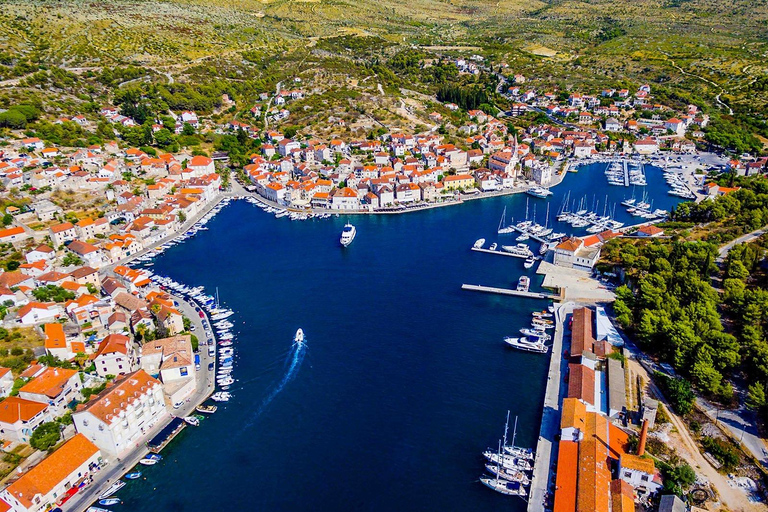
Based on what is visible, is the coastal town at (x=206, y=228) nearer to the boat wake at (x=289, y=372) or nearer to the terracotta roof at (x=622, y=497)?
the terracotta roof at (x=622, y=497)

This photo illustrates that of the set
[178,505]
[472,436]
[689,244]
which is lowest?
[178,505]

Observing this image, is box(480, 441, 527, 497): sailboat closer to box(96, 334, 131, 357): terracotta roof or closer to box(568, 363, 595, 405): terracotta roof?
box(568, 363, 595, 405): terracotta roof

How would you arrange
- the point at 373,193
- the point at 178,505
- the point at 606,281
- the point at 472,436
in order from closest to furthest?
the point at 178,505 < the point at 472,436 < the point at 606,281 < the point at 373,193

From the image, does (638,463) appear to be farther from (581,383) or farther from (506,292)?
(506,292)

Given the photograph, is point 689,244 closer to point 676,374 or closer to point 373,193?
point 676,374

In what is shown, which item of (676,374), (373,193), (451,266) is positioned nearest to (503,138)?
(373,193)

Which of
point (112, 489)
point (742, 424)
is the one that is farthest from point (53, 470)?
point (742, 424)
